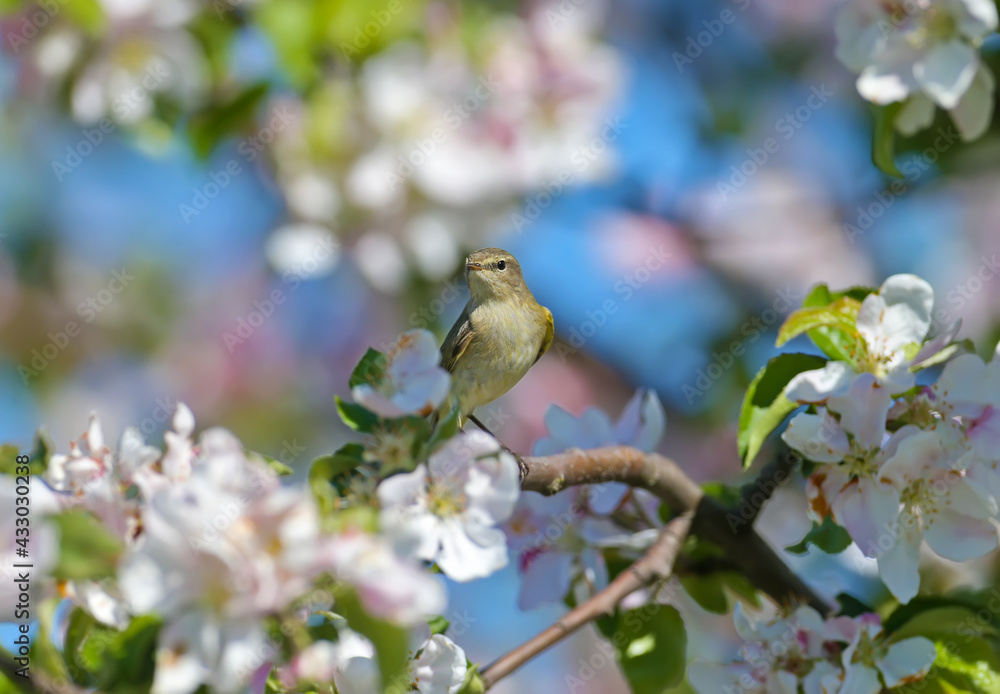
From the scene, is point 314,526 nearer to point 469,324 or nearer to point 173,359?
point 469,324

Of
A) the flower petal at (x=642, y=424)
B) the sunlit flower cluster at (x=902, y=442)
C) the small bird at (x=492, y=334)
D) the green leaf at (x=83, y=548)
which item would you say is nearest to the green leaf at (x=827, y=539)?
the sunlit flower cluster at (x=902, y=442)

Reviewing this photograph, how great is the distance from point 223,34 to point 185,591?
1574 mm

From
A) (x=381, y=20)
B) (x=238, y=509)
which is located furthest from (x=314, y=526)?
(x=381, y=20)

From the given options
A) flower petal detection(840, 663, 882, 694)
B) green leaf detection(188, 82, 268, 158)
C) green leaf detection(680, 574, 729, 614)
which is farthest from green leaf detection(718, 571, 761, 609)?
green leaf detection(188, 82, 268, 158)

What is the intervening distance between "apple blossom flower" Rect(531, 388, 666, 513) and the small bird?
25 cm

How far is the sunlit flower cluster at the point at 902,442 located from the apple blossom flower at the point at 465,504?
36 centimetres

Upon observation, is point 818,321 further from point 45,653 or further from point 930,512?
point 45,653

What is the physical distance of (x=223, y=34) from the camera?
2.01 m

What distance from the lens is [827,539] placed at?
1178 millimetres

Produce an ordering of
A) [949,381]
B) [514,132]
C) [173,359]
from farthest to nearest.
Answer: [173,359], [514,132], [949,381]

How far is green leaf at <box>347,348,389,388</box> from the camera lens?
3.06 ft

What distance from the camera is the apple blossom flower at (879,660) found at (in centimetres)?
112

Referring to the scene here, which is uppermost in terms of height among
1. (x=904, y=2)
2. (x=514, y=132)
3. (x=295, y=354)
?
(x=904, y=2)

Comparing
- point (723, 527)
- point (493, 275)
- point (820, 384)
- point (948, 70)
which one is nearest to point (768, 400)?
point (820, 384)
